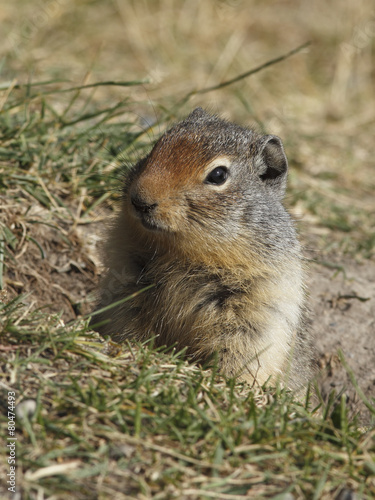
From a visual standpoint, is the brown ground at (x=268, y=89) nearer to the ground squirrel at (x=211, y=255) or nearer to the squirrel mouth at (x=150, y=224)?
the ground squirrel at (x=211, y=255)

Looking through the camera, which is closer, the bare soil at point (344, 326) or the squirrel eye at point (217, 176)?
the squirrel eye at point (217, 176)

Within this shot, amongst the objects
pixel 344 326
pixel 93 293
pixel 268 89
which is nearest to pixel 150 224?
pixel 93 293

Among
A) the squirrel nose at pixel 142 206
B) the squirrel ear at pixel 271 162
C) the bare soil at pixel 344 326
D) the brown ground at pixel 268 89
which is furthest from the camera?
the brown ground at pixel 268 89

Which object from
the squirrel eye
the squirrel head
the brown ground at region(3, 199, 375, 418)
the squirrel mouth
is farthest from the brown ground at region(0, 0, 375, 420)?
the squirrel eye

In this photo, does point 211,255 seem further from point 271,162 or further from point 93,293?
point 93,293

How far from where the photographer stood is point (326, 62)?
10.9 metres

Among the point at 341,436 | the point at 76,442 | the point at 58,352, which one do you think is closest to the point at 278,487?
the point at 341,436

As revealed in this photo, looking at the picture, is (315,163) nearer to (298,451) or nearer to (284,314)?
(284,314)

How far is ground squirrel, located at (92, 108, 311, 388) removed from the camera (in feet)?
11.8

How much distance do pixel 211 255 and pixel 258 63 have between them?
6992 millimetres

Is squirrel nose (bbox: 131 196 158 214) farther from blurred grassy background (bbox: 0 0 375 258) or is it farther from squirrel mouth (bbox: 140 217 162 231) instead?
blurred grassy background (bbox: 0 0 375 258)

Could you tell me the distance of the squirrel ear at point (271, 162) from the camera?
4133 millimetres

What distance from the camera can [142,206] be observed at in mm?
3508

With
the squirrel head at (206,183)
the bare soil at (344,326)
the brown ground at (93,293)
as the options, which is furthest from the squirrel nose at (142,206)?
the bare soil at (344,326)
